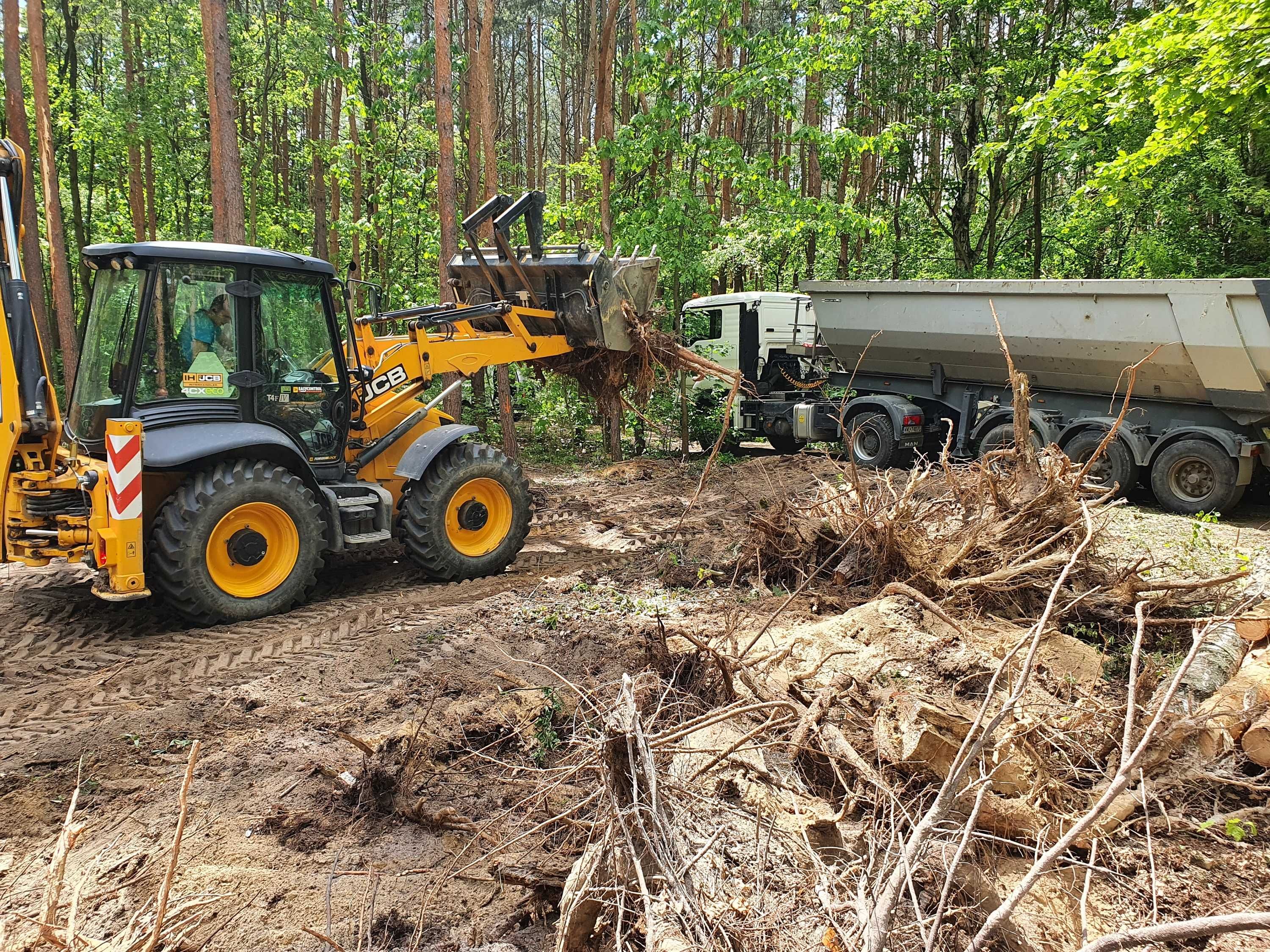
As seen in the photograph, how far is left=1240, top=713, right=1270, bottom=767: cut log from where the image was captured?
3.57m

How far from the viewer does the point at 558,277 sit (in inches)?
302

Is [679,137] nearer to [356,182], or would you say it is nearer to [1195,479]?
[1195,479]

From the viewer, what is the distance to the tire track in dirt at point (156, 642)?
436 centimetres

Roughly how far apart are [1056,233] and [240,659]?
17967 millimetres

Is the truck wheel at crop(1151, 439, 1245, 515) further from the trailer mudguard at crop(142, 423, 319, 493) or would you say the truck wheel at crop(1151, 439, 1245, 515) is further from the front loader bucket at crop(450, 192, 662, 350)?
the trailer mudguard at crop(142, 423, 319, 493)

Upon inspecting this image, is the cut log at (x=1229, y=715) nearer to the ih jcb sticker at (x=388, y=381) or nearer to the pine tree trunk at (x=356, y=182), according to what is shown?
the ih jcb sticker at (x=388, y=381)

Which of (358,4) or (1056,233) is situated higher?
(358,4)

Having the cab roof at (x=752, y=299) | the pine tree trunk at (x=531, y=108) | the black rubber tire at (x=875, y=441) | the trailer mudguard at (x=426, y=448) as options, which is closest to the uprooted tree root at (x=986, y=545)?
the trailer mudguard at (x=426, y=448)

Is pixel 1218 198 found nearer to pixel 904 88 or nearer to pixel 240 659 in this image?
pixel 904 88

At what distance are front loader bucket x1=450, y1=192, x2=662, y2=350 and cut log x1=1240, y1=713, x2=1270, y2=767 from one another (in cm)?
566

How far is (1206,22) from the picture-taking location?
269 inches

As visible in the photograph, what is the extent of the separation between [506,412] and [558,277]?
4.22 metres

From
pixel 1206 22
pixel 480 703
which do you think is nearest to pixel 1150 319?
pixel 1206 22

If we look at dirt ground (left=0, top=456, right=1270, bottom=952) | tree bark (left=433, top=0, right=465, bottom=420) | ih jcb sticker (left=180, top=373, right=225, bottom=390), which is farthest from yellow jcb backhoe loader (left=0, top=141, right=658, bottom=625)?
tree bark (left=433, top=0, right=465, bottom=420)
